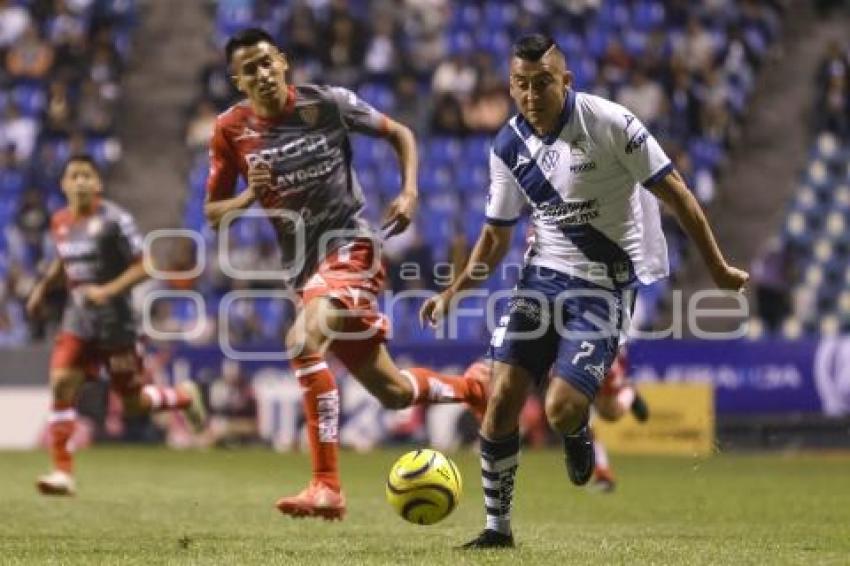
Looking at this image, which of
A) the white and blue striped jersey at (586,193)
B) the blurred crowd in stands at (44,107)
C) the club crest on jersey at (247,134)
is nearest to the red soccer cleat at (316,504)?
the white and blue striped jersey at (586,193)

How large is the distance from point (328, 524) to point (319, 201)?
1.85 m

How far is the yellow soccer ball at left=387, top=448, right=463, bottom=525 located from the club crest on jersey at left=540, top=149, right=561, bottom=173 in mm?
1537

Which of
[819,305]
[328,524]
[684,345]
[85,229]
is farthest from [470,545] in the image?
[819,305]

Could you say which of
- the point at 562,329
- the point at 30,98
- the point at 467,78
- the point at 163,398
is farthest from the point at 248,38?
the point at 30,98

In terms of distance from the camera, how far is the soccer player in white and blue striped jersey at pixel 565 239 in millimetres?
8055

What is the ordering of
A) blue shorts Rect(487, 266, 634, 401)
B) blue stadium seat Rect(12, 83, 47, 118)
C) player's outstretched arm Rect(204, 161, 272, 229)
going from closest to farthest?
blue shorts Rect(487, 266, 634, 401)
player's outstretched arm Rect(204, 161, 272, 229)
blue stadium seat Rect(12, 83, 47, 118)

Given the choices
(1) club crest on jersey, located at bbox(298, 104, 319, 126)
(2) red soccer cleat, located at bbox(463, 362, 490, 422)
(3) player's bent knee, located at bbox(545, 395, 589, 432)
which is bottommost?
(2) red soccer cleat, located at bbox(463, 362, 490, 422)

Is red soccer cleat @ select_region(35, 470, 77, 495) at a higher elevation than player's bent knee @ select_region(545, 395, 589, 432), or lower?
lower

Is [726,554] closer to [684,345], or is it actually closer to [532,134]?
[532,134]

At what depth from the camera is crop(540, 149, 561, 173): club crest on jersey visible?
8266mm

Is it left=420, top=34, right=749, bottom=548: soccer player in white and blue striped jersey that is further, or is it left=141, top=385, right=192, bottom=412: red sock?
left=141, top=385, right=192, bottom=412: red sock

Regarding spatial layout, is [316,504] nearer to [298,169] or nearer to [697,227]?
[298,169]

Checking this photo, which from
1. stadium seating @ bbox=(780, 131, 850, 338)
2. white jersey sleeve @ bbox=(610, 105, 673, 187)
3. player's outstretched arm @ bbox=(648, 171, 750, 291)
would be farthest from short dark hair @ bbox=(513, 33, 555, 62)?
stadium seating @ bbox=(780, 131, 850, 338)

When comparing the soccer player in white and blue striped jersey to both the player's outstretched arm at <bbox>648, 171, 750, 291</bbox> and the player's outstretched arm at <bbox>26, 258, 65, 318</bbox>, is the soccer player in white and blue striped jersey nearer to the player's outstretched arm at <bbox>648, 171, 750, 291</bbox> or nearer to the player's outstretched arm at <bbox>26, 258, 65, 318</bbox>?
the player's outstretched arm at <bbox>648, 171, 750, 291</bbox>
